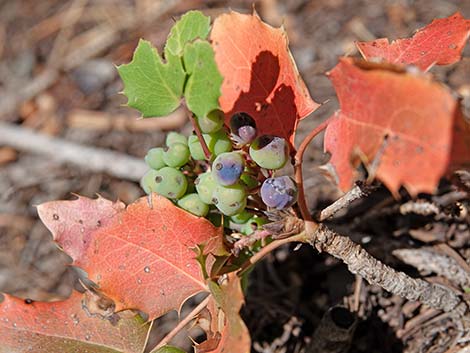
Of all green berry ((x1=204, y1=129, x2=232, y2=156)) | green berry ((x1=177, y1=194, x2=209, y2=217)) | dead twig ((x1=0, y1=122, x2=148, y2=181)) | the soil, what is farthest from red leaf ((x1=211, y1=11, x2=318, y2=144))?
dead twig ((x1=0, y1=122, x2=148, y2=181))

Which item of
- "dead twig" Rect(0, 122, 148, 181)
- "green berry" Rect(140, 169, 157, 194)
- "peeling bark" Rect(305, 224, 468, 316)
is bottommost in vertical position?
"dead twig" Rect(0, 122, 148, 181)

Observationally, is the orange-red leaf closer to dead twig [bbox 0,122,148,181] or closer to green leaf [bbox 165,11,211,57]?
green leaf [bbox 165,11,211,57]

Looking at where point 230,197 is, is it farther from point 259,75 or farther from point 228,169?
point 259,75

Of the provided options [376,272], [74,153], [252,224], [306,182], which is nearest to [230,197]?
[252,224]

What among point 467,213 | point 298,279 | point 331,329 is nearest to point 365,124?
point 331,329

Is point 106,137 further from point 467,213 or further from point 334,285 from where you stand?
point 467,213

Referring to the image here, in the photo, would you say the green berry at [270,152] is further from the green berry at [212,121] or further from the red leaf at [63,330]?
the red leaf at [63,330]
